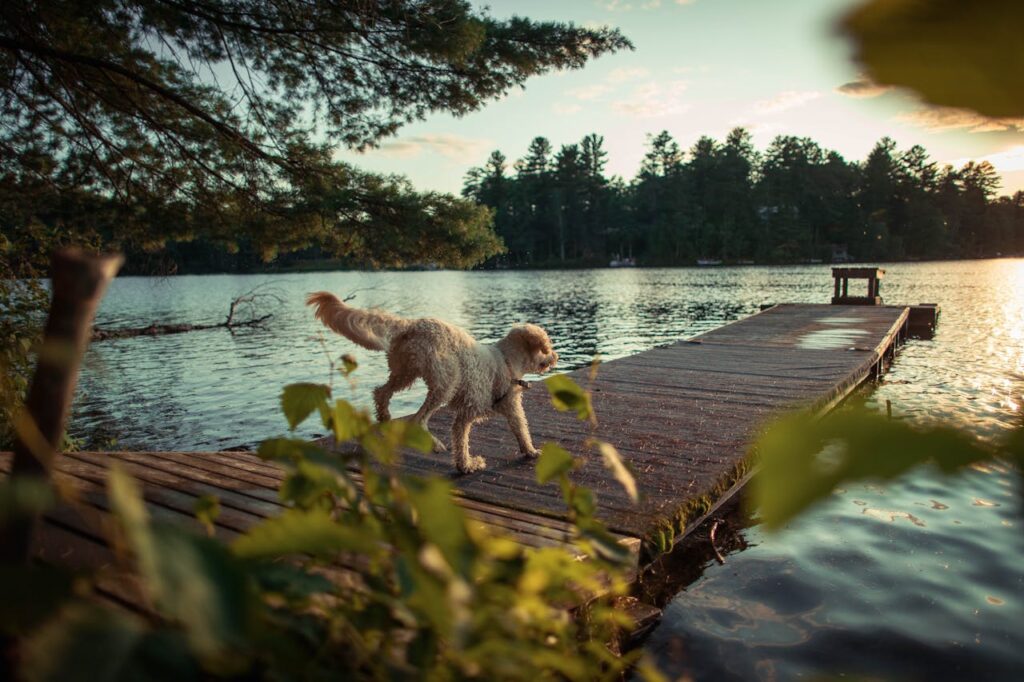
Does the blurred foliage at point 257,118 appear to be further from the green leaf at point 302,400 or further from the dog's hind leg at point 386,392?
the green leaf at point 302,400

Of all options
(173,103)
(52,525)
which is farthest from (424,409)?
(173,103)

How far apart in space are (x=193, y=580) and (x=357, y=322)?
3.91 metres

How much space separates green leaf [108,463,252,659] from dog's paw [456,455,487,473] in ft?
13.1

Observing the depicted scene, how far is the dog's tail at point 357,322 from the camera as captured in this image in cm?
431

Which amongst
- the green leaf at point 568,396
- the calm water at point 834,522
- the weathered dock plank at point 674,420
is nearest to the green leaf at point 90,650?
the calm water at point 834,522

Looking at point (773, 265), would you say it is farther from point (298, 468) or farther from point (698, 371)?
point (298, 468)

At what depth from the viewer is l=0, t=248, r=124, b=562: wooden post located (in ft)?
3.10

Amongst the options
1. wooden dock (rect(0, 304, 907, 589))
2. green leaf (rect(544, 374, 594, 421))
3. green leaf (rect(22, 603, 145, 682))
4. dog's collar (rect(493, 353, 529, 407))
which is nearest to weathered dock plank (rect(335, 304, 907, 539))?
wooden dock (rect(0, 304, 907, 589))

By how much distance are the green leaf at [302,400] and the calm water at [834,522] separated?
0.37 metres

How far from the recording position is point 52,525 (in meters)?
2.39

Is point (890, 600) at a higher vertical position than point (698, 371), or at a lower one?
lower

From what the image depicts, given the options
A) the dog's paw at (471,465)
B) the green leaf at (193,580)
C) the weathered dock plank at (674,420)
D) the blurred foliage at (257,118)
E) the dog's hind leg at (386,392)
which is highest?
the blurred foliage at (257,118)

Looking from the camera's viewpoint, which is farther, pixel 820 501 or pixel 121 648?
pixel 121 648

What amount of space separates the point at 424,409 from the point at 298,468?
131 inches
